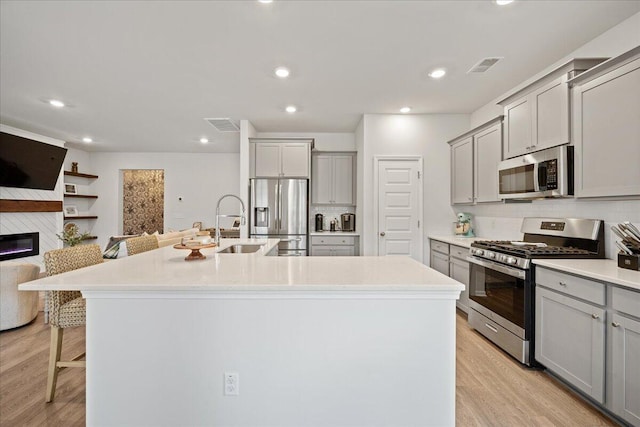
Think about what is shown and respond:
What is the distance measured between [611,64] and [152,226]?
32.5 ft

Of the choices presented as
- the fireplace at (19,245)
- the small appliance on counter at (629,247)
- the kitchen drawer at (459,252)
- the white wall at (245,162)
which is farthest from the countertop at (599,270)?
the fireplace at (19,245)

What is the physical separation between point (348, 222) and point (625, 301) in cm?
400

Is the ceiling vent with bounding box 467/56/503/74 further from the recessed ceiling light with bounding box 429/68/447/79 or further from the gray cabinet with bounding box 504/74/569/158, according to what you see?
the gray cabinet with bounding box 504/74/569/158

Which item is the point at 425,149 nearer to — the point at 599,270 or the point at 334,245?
the point at 334,245

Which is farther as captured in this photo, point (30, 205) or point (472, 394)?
point (30, 205)

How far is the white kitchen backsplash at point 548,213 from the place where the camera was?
2.41 metres

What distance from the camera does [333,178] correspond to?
221 inches

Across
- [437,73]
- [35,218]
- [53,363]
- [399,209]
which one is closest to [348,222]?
[399,209]

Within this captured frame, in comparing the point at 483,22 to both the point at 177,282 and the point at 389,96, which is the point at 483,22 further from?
the point at 177,282

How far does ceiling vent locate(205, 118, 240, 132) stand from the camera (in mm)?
5160

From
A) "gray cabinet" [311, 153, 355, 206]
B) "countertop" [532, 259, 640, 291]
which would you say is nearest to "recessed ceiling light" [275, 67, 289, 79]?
"gray cabinet" [311, 153, 355, 206]

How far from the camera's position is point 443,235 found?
469cm

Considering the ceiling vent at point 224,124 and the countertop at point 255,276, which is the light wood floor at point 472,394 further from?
the ceiling vent at point 224,124

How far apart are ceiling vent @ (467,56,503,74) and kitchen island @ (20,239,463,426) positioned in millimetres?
2595
